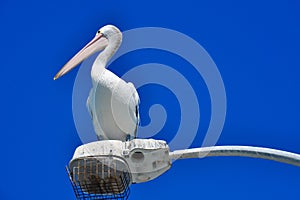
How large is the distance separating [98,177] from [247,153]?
2230 millimetres

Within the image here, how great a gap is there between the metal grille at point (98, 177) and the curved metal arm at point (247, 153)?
104 cm

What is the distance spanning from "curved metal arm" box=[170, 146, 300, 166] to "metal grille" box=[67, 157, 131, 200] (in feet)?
3.40

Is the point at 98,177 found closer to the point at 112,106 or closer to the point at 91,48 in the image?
the point at 112,106

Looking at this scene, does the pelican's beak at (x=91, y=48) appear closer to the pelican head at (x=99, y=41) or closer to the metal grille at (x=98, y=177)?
the pelican head at (x=99, y=41)

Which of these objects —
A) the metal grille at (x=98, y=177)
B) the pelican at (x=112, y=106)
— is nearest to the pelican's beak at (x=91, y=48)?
the pelican at (x=112, y=106)

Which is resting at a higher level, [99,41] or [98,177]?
[99,41]

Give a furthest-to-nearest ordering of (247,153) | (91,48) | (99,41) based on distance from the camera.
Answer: (99,41), (91,48), (247,153)

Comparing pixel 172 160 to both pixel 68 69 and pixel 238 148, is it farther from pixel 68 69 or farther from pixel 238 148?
pixel 68 69

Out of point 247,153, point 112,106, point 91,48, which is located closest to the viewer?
point 247,153

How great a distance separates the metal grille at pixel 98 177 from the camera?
917 cm

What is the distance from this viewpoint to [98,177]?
9180mm

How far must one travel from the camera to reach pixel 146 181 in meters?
9.59

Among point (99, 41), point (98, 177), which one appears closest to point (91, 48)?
point (99, 41)

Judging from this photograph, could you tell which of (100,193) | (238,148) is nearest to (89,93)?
(100,193)
